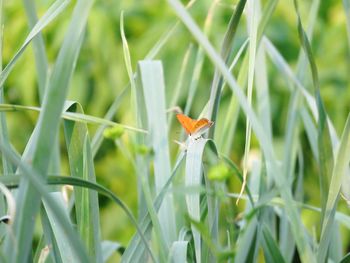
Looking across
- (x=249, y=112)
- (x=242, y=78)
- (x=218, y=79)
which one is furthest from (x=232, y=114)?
(x=249, y=112)

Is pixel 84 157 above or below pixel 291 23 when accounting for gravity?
below

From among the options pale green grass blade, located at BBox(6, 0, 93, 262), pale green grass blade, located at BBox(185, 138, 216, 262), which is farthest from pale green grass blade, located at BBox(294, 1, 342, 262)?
pale green grass blade, located at BBox(6, 0, 93, 262)

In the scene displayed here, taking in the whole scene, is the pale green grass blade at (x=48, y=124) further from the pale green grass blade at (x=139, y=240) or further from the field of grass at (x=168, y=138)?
the pale green grass blade at (x=139, y=240)

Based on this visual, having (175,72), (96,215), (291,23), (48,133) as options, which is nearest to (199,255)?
(96,215)

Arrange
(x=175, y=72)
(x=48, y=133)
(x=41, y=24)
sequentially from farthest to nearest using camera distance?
(x=175, y=72) → (x=41, y=24) → (x=48, y=133)

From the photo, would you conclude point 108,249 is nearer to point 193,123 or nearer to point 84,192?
point 84,192

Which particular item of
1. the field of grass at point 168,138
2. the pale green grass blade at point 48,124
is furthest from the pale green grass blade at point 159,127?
the pale green grass blade at point 48,124

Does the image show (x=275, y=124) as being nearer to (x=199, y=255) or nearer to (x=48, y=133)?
(x=199, y=255)
